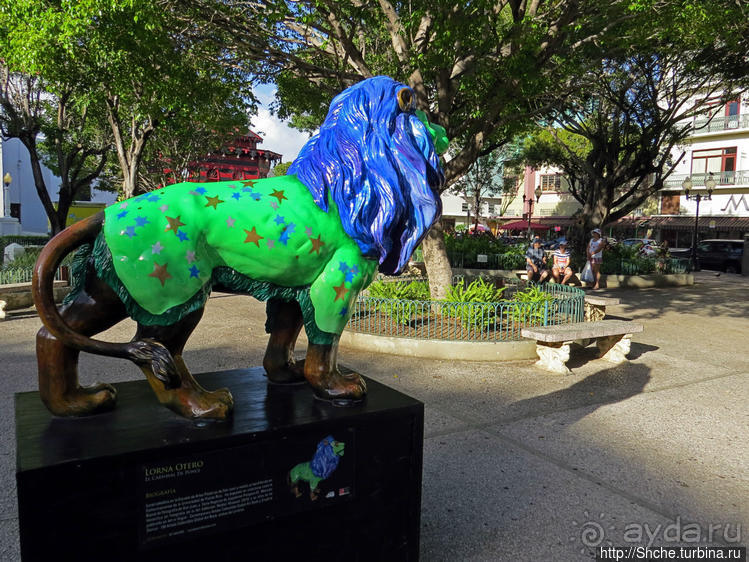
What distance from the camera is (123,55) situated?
8586 mm

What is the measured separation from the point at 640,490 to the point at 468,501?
1.13 meters

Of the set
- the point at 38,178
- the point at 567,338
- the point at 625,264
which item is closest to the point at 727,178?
the point at 625,264

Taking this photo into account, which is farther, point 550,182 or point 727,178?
point 550,182

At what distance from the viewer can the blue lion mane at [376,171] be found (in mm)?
2336

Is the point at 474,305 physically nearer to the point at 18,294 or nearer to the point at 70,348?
the point at 70,348

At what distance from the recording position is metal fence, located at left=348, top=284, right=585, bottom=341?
270 inches

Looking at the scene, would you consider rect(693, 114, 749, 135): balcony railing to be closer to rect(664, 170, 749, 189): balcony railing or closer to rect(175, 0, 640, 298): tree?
rect(664, 170, 749, 189): balcony railing

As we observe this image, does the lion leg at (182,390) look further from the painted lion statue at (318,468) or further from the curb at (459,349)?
the curb at (459,349)

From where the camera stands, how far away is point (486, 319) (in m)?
7.25

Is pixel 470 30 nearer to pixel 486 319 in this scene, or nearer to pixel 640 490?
pixel 486 319

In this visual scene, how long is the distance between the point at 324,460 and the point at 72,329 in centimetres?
111

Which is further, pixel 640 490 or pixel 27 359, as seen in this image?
pixel 27 359

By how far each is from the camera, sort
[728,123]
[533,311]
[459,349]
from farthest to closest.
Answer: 1. [728,123]
2. [533,311]
3. [459,349]

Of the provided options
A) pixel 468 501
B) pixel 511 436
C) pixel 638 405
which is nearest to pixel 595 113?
pixel 638 405
